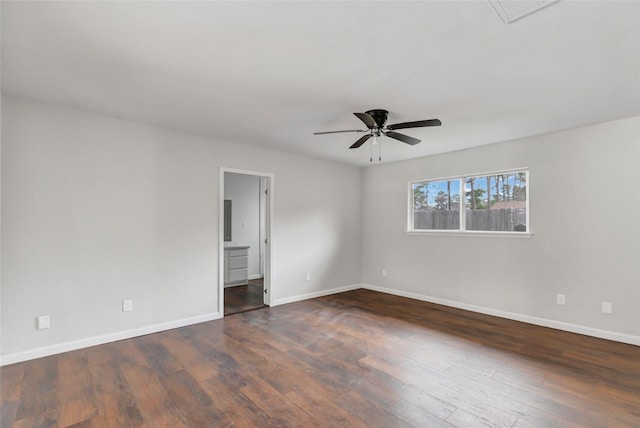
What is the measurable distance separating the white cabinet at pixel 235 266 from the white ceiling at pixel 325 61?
3.19m

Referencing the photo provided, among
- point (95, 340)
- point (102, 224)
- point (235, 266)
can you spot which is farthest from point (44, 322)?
point (235, 266)

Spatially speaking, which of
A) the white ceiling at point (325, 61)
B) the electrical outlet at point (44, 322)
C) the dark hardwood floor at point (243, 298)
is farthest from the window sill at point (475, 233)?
the electrical outlet at point (44, 322)

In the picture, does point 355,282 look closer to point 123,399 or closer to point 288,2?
point 123,399

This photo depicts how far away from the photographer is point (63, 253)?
10.2 feet

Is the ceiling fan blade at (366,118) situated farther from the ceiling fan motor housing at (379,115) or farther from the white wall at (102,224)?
the white wall at (102,224)

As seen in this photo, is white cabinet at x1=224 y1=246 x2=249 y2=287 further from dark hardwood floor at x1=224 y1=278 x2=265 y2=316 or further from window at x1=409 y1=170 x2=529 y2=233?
window at x1=409 y1=170 x2=529 y2=233

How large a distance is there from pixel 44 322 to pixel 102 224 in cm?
105

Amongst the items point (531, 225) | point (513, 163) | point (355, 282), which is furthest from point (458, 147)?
point (355, 282)

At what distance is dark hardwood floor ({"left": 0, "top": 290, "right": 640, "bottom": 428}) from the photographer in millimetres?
2086

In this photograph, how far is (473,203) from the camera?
15.8ft

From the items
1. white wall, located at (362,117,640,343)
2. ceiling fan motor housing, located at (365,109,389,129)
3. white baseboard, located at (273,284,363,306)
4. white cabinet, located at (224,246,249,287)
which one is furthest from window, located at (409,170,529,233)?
white cabinet, located at (224,246,249,287)

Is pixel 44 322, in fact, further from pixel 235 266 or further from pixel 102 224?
pixel 235 266

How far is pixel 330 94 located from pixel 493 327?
3441 millimetres

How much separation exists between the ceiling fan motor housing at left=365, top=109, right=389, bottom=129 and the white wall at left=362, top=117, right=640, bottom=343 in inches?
87.3
